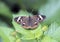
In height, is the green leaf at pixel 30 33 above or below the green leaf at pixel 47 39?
above

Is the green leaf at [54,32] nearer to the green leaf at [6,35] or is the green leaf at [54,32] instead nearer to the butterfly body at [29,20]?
the butterfly body at [29,20]

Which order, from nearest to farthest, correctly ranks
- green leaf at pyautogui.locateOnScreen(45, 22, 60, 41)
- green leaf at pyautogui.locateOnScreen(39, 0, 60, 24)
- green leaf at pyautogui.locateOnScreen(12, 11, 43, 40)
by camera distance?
green leaf at pyautogui.locateOnScreen(12, 11, 43, 40) < green leaf at pyautogui.locateOnScreen(45, 22, 60, 41) < green leaf at pyautogui.locateOnScreen(39, 0, 60, 24)

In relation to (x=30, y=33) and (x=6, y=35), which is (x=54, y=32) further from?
(x=6, y=35)

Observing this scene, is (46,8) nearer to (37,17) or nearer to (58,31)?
(37,17)

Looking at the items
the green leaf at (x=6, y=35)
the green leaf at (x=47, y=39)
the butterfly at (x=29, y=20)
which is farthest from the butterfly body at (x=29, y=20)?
the green leaf at (x=47, y=39)

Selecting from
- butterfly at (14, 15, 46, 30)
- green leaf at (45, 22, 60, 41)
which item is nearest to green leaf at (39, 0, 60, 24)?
butterfly at (14, 15, 46, 30)

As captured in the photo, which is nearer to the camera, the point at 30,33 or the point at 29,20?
the point at 30,33

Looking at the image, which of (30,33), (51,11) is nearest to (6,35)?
(30,33)

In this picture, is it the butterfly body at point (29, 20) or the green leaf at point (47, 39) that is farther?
the butterfly body at point (29, 20)

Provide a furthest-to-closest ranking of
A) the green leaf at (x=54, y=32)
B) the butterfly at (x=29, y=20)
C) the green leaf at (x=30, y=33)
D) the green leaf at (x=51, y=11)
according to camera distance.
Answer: the green leaf at (x=51, y=11), the butterfly at (x=29, y=20), the green leaf at (x=54, y=32), the green leaf at (x=30, y=33)

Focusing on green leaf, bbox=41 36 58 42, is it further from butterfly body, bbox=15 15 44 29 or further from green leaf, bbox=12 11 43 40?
butterfly body, bbox=15 15 44 29

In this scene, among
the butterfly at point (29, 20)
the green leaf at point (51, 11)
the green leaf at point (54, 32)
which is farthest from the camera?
the green leaf at point (51, 11)
